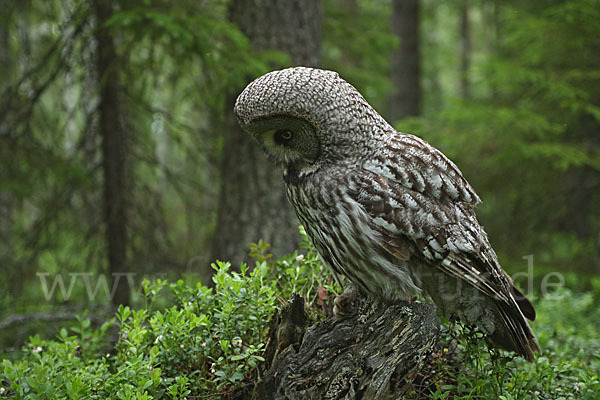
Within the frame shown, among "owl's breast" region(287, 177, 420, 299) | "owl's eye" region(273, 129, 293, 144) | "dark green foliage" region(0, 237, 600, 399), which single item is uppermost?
"owl's eye" region(273, 129, 293, 144)

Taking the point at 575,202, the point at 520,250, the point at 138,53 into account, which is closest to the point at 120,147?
the point at 138,53

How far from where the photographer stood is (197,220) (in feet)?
24.9

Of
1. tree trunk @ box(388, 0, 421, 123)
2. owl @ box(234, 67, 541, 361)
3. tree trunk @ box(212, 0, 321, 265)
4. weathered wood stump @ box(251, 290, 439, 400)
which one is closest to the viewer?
weathered wood stump @ box(251, 290, 439, 400)

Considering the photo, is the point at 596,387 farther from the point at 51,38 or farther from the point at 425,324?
the point at 51,38

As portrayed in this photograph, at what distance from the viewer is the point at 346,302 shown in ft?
10.5

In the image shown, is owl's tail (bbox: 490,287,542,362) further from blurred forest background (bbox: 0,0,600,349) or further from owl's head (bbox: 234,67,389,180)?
blurred forest background (bbox: 0,0,600,349)

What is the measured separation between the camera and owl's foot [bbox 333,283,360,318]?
125 inches

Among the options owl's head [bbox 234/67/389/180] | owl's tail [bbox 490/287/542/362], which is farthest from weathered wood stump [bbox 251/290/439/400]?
owl's head [bbox 234/67/389/180]

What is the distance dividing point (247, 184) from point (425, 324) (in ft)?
Result: 11.6

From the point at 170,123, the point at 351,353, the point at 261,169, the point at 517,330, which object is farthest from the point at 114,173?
the point at 517,330

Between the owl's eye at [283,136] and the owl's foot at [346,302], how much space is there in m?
0.99

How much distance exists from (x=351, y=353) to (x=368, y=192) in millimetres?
849

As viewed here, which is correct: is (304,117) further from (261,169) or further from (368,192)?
(261,169)

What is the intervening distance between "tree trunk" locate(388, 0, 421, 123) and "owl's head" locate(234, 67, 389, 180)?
8.96 m
